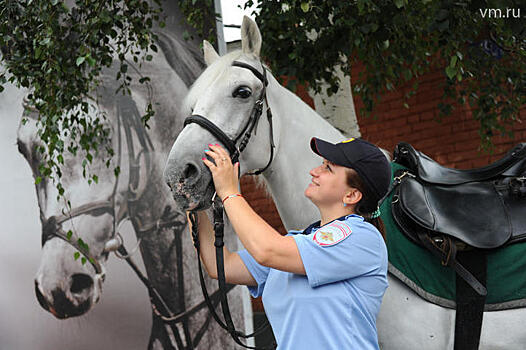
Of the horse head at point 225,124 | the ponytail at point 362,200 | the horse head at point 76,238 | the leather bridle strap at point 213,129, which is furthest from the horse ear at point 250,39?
the horse head at point 76,238

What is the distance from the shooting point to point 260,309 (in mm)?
5762

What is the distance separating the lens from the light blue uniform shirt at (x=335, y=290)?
1076 mm

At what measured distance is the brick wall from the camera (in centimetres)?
480

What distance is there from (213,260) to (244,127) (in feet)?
1.47

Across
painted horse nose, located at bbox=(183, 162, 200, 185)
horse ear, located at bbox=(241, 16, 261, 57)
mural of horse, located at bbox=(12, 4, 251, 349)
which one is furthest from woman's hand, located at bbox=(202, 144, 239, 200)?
mural of horse, located at bbox=(12, 4, 251, 349)

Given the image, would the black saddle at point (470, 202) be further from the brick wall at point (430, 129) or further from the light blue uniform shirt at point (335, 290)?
the brick wall at point (430, 129)

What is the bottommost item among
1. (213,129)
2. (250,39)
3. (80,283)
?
(80,283)

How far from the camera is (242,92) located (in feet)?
5.23

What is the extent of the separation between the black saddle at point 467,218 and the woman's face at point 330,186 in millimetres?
497

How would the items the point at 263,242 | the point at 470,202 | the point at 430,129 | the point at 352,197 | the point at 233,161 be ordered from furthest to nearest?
the point at 430,129
the point at 470,202
the point at 233,161
the point at 352,197
the point at 263,242

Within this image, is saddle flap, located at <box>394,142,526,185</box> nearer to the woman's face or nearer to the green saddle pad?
the green saddle pad

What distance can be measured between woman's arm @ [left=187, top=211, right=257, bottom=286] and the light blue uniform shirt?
0.24 meters

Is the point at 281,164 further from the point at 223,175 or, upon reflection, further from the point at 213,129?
the point at 223,175

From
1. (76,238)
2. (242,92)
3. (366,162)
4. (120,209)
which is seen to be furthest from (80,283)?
(366,162)
